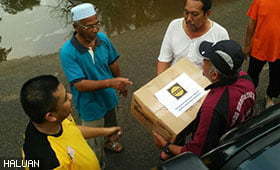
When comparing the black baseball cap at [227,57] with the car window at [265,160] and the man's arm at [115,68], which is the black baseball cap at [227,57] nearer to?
the car window at [265,160]

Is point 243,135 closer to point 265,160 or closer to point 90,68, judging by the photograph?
point 265,160

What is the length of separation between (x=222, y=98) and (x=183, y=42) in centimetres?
93

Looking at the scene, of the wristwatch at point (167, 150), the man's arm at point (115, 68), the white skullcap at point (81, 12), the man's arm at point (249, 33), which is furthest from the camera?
the man's arm at point (249, 33)

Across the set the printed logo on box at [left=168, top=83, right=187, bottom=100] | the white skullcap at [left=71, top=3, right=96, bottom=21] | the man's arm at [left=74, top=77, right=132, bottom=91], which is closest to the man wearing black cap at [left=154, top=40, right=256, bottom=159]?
the printed logo on box at [left=168, top=83, right=187, bottom=100]

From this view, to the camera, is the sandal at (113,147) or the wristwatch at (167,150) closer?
the wristwatch at (167,150)

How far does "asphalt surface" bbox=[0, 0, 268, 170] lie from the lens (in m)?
3.54

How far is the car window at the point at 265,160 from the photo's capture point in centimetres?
158

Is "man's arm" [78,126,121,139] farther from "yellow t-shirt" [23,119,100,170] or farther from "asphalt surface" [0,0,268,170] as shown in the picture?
"asphalt surface" [0,0,268,170]

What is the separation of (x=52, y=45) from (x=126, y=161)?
363 centimetres

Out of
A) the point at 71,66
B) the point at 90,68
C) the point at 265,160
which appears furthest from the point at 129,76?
the point at 265,160

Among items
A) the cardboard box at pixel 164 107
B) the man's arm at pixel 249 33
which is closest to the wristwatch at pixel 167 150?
the cardboard box at pixel 164 107

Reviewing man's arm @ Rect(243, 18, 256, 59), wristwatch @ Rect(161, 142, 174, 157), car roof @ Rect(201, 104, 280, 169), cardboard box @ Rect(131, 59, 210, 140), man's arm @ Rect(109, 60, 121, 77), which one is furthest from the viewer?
man's arm @ Rect(243, 18, 256, 59)

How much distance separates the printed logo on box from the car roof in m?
0.49

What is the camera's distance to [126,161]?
3461 mm
